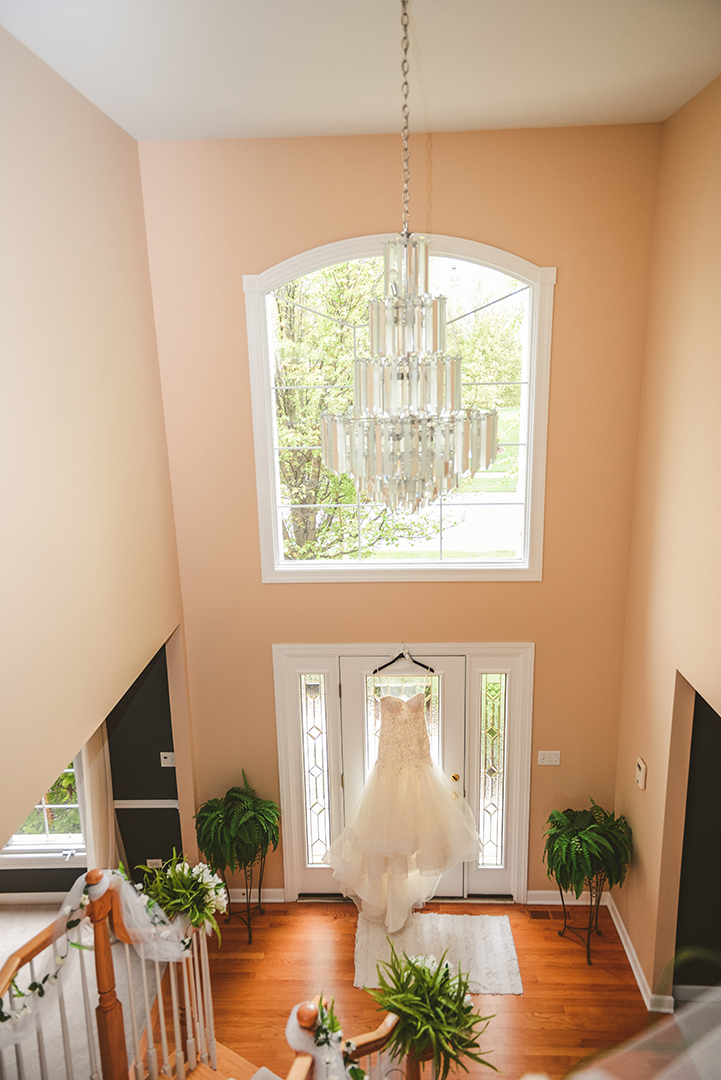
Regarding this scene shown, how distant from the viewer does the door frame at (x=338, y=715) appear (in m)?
5.14

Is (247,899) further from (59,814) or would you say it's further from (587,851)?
(587,851)

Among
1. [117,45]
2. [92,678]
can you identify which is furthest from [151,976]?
[117,45]

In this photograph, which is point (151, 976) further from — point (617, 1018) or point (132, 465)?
point (132, 465)

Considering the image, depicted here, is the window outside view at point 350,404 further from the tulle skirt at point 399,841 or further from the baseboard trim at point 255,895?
the baseboard trim at point 255,895

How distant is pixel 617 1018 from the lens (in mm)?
4480

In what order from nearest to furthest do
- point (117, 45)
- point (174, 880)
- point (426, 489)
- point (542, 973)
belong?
point (426, 489) < point (117, 45) < point (174, 880) < point (542, 973)

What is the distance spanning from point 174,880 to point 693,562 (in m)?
3.32

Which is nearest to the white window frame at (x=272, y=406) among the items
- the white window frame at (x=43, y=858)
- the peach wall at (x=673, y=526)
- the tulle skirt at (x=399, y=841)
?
the peach wall at (x=673, y=526)

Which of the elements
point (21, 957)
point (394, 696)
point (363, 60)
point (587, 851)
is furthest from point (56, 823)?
point (363, 60)

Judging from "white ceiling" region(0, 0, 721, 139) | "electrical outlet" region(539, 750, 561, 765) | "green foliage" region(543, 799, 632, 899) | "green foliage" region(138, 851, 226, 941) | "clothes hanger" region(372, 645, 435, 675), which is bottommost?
"green foliage" region(543, 799, 632, 899)

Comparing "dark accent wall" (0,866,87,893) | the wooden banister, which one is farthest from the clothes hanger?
"dark accent wall" (0,866,87,893)

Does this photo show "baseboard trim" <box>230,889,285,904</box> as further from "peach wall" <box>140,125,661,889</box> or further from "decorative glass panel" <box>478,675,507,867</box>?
"decorative glass panel" <box>478,675,507,867</box>

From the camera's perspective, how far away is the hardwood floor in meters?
4.32

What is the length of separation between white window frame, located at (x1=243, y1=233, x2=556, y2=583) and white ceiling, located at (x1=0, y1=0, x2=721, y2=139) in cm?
69
